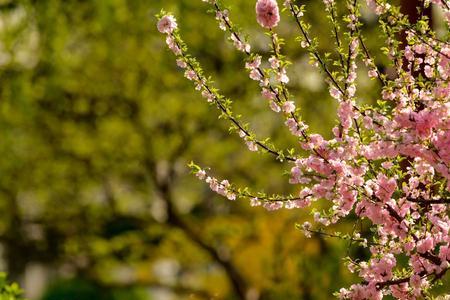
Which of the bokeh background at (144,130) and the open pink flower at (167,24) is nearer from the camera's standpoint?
the open pink flower at (167,24)

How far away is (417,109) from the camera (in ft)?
16.3

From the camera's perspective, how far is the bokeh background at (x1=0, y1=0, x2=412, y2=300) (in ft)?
45.4

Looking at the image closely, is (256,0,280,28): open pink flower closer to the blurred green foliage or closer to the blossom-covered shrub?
the blossom-covered shrub

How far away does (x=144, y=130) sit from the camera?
15.0m

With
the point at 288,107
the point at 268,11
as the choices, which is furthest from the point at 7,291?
the point at 268,11

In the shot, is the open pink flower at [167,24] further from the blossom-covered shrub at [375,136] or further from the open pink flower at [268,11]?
the open pink flower at [268,11]

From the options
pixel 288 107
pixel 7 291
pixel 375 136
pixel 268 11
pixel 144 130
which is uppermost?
pixel 144 130

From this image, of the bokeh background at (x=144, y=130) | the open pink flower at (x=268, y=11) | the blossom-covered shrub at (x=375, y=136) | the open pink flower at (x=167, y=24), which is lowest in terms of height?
the blossom-covered shrub at (x=375, y=136)

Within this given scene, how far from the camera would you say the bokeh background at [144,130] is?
13844mm

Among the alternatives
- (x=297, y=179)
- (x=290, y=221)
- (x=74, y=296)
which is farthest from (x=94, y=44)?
(x=297, y=179)

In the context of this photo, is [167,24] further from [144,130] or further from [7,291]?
[144,130]

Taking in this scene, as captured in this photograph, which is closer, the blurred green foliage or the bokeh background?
the blurred green foliage

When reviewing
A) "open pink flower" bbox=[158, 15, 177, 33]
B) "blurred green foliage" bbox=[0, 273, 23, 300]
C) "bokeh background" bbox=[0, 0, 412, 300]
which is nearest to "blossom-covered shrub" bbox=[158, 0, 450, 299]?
"open pink flower" bbox=[158, 15, 177, 33]

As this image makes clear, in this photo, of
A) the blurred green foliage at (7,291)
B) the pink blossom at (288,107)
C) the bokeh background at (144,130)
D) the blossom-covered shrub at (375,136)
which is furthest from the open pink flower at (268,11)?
the bokeh background at (144,130)
